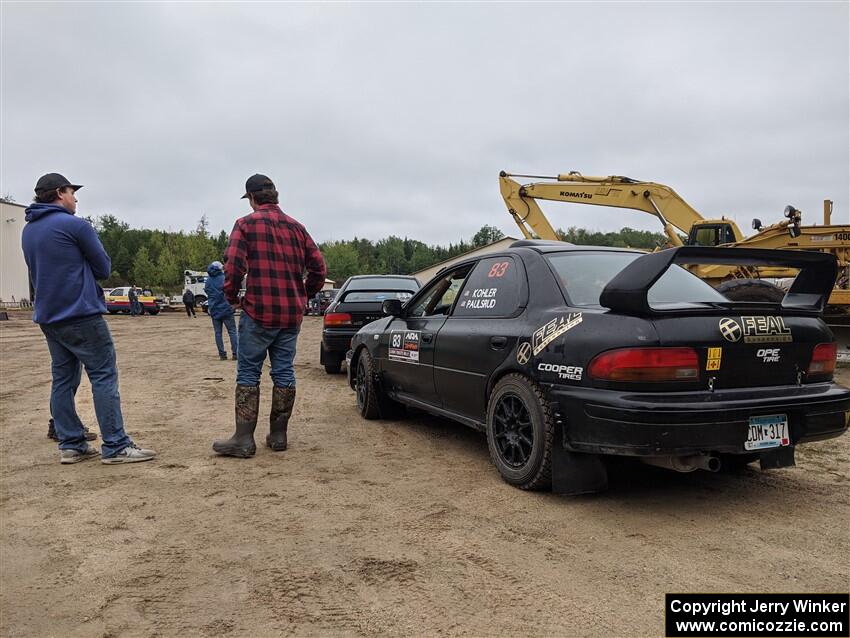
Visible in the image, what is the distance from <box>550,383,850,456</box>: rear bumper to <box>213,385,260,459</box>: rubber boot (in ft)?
7.65

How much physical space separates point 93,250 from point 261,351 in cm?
134

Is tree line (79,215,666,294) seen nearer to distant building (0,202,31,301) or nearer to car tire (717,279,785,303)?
distant building (0,202,31,301)

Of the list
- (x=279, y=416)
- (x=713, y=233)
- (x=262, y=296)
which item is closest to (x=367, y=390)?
(x=279, y=416)

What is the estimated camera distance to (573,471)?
11.1ft

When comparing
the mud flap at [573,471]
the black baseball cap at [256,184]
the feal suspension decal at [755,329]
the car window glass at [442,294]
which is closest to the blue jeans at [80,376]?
the black baseball cap at [256,184]

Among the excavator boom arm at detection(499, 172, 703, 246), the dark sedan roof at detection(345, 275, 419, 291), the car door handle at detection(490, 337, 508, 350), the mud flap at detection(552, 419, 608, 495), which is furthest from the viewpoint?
the excavator boom arm at detection(499, 172, 703, 246)

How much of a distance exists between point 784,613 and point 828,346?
1.81 metres

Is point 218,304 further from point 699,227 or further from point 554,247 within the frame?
point 699,227

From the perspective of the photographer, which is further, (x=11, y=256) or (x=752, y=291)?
(x=11, y=256)

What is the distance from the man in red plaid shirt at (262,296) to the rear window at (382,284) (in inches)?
176

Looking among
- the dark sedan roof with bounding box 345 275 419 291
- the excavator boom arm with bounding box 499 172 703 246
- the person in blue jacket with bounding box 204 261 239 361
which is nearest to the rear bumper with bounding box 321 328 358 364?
the dark sedan roof with bounding box 345 275 419 291

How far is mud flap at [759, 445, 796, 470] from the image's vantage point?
127 inches

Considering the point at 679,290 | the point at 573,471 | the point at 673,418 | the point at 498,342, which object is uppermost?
the point at 679,290

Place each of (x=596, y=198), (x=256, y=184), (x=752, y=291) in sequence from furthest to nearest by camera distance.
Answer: (x=596, y=198), (x=752, y=291), (x=256, y=184)
